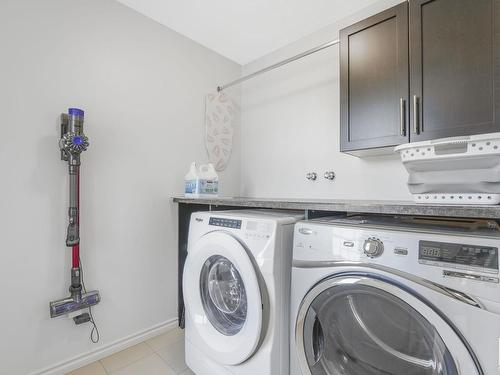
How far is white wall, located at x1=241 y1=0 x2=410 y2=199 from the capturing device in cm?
185

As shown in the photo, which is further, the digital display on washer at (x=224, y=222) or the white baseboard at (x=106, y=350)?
the white baseboard at (x=106, y=350)

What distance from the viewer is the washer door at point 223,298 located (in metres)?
1.14

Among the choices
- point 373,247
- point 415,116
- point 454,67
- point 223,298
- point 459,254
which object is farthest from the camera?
point 223,298

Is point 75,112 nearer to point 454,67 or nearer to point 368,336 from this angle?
point 368,336

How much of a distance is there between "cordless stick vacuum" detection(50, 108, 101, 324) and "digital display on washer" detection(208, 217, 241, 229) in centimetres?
81

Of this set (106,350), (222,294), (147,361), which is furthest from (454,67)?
(106,350)

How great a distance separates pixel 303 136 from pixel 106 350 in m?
2.14

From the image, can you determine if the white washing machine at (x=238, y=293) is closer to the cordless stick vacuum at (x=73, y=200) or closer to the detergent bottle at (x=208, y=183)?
the detergent bottle at (x=208, y=183)

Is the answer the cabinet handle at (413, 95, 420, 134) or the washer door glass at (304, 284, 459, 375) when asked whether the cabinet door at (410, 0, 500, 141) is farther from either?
the washer door glass at (304, 284, 459, 375)

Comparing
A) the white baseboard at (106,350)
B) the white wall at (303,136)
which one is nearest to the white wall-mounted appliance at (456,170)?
the white wall at (303,136)

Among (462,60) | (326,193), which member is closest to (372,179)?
(326,193)

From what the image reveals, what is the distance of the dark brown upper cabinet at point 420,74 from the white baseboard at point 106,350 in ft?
6.20

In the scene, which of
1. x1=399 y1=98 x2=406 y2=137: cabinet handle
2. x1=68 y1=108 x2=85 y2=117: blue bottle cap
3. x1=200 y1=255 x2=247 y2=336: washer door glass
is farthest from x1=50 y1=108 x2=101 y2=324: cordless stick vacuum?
x1=399 y1=98 x2=406 y2=137: cabinet handle

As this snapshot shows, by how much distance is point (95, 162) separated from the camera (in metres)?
1.68
